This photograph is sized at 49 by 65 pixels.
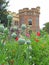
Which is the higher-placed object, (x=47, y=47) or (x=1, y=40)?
(x=1, y=40)

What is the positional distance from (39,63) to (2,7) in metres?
19.3

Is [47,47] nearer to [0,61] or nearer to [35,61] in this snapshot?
[35,61]

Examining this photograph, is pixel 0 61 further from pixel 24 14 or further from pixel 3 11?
pixel 24 14

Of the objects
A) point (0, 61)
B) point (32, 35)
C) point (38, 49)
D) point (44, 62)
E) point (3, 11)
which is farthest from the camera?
point (3, 11)

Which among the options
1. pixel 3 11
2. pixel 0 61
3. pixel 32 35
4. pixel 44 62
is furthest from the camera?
pixel 3 11

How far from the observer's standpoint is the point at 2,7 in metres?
24.1

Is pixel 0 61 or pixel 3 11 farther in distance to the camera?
pixel 3 11

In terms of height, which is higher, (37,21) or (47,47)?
(47,47)

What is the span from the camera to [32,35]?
19.6 ft

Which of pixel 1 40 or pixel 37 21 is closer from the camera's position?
pixel 1 40

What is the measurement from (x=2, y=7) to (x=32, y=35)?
18350mm

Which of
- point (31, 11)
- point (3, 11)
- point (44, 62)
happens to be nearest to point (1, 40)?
point (44, 62)

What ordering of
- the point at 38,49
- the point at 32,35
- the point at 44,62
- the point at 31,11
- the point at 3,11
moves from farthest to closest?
1. the point at 31,11
2. the point at 3,11
3. the point at 32,35
4. the point at 38,49
5. the point at 44,62

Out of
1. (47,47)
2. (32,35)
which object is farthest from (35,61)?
(32,35)
